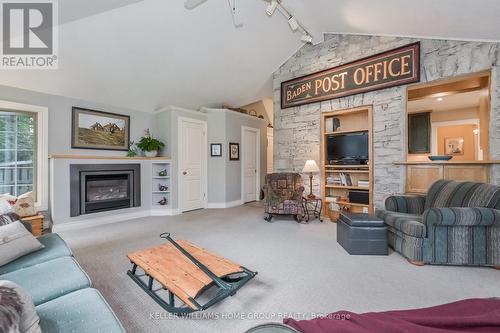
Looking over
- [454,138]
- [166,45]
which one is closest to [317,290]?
[166,45]

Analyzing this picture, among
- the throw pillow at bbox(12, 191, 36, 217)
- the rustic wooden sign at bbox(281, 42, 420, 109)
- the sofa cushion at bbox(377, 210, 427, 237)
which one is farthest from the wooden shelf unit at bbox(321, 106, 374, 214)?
the throw pillow at bbox(12, 191, 36, 217)

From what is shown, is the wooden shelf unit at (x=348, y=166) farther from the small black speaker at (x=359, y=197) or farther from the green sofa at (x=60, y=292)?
the green sofa at (x=60, y=292)

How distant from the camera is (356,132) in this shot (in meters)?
4.21

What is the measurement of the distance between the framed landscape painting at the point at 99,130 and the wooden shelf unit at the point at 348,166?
4.19 meters

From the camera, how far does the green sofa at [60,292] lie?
3.22 ft

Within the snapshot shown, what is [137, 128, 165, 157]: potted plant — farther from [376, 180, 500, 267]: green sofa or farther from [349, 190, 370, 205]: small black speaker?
[376, 180, 500, 267]: green sofa

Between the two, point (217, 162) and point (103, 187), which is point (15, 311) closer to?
point (103, 187)

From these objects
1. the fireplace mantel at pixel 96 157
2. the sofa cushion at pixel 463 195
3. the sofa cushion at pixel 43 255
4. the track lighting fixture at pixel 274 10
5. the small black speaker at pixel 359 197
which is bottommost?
the sofa cushion at pixel 43 255

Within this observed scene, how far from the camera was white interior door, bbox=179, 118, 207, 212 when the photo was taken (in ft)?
16.8

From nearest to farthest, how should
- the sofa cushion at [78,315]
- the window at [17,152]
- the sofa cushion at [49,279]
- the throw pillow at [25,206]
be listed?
the sofa cushion at [78,315] < the sofa cushion at [49,279] < the throw pillow at [25,206] < the window at [17,152]

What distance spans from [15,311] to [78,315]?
31 centimetres

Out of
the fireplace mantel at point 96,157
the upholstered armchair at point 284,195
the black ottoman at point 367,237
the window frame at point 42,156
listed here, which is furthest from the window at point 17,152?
the black ottoman at point 367,237

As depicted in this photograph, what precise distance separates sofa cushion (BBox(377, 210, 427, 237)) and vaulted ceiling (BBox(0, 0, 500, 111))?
98.3 inches

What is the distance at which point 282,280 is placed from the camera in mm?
2098
